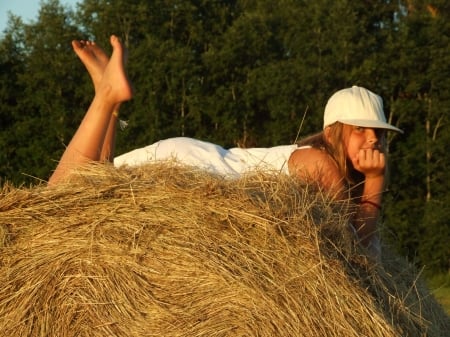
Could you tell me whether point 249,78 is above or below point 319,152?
below

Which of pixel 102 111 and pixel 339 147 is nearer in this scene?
pixel 339 147

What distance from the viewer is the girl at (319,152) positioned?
13.5 feet

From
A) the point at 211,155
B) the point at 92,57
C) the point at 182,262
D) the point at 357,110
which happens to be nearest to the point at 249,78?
the point at 92,57

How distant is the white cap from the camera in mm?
4257

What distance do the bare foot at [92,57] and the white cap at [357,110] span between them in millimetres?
1219

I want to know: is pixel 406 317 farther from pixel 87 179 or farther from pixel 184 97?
pixel 184 97

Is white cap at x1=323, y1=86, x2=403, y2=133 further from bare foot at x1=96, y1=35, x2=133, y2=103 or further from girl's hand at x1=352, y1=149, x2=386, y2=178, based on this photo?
bare foot at x1=96, y1=35, x2=133, y2=103

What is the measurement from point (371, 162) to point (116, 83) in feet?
3.93

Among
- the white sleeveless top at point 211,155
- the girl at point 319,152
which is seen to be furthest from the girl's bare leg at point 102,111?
the white sleeveless top at point 211,155

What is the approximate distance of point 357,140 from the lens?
4277 mm

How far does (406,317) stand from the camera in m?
3.70

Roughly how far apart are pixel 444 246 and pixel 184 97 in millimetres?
4097

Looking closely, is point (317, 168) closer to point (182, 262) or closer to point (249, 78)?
point (182, 262)

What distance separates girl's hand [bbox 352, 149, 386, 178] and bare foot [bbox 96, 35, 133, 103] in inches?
42.3
